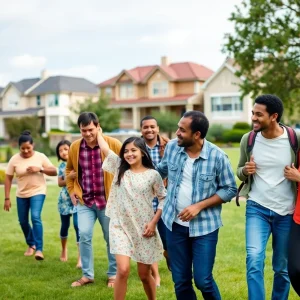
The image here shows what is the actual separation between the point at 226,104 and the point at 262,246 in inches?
2093

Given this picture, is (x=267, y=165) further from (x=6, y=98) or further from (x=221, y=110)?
(x=6, y=98)

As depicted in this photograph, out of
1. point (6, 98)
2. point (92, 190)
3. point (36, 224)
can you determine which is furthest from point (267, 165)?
point (6, 98)

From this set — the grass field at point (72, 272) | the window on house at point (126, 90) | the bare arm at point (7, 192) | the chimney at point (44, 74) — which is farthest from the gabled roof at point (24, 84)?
the bare arm at point (7, 192)

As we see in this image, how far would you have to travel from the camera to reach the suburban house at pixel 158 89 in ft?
195

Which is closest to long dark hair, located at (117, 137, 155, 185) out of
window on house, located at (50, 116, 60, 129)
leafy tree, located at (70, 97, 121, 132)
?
leafy tree, located at (70, 97, 121, 132)

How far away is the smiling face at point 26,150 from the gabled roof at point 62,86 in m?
62.5

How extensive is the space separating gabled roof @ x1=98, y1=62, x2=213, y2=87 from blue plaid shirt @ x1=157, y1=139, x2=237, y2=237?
54119 mm

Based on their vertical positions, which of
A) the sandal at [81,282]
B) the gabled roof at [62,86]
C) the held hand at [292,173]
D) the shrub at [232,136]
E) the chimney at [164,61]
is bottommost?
the sandal at [81,282]

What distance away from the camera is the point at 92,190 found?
22.9ft

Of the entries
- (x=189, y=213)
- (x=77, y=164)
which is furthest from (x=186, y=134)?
(x=77, y=164)

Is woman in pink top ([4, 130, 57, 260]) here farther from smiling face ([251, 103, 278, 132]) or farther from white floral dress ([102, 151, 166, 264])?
smiling face ([251, 103, 278, 132])

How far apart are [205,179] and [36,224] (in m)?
4.54

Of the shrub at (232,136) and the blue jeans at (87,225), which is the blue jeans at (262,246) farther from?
the shrub at (232,136)

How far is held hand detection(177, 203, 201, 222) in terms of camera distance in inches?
194
